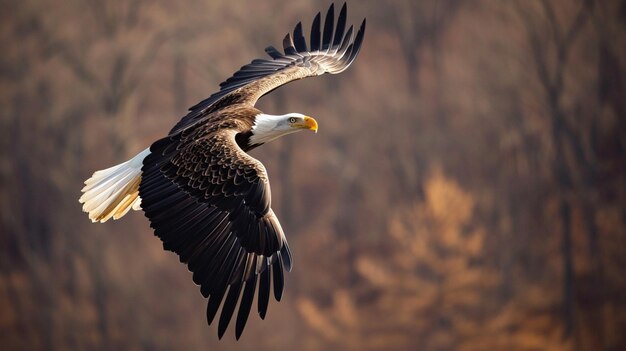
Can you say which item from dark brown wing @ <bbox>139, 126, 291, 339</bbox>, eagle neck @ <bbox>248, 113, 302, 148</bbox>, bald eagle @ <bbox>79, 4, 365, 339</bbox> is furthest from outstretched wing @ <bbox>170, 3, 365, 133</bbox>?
dark brown wing @ <bbox>139, 126, 291, 339</bbox>

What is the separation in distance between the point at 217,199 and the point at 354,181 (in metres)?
11.1

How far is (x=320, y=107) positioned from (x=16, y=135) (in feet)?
15.9

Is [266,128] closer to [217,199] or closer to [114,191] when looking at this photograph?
[217,199]

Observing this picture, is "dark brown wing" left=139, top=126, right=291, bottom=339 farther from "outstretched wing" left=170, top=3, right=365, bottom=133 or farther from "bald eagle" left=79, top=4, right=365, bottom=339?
"outstretched wing" left=170, top=3, right=365, bottom=133

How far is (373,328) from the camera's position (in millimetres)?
Result: 17516

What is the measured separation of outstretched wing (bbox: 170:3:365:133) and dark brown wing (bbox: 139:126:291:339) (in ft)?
2.13

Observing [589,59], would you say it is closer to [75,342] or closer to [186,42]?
[186,42]

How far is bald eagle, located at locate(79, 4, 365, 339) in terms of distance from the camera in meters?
6.71

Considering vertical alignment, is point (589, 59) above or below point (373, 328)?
above

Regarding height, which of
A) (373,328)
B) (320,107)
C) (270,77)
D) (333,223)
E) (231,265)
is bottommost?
(231,265)

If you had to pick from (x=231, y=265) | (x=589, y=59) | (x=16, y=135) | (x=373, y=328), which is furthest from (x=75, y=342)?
(x=231, y=265)

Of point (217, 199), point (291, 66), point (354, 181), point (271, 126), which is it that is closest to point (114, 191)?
point (217, 199)

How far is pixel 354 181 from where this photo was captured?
1808cm

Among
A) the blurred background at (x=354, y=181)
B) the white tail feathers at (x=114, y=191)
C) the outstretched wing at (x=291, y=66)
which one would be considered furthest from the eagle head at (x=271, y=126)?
the blurred background at (x=354, y=181)
